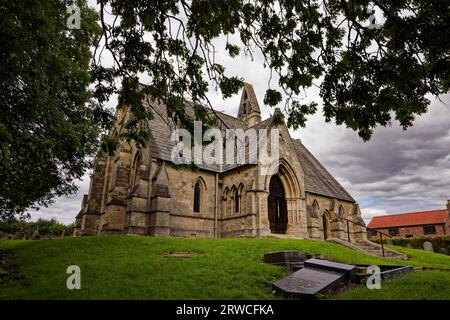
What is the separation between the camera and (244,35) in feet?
→ 19.8

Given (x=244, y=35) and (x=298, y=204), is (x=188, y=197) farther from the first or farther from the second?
(x=244, y=35)

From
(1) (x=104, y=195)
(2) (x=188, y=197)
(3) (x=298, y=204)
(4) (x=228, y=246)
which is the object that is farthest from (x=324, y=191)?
(1) (x=104, y=195)

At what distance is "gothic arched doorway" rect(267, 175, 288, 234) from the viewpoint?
2044 centimetres

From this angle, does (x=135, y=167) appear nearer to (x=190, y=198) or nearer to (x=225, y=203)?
(x=190, y=198)

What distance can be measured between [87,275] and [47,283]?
96 centimetres

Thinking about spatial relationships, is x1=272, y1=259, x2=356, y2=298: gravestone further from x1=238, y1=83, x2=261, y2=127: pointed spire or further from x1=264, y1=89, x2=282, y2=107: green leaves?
x1=238, y1=83, x2=261, y2=127: pointed spire

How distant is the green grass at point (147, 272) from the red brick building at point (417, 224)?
50.8 metres

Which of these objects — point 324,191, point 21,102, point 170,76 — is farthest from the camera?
point 324,191

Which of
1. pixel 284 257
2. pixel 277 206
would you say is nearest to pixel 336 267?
pixel 284 257

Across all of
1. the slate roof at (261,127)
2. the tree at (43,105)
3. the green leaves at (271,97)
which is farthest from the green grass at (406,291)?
the slate roof at (261,127)

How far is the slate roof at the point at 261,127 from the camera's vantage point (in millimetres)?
19483

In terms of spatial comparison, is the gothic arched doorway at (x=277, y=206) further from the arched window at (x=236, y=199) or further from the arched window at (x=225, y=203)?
the arched window at (x=225, y=203)

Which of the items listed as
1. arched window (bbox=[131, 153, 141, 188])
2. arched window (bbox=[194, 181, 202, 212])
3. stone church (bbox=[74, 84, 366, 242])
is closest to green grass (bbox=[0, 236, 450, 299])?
stone church (bbox=[74, 84, 366, 242])

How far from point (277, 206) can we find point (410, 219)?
47.8m
